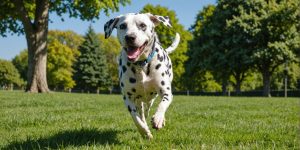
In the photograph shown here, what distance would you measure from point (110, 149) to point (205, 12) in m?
60.8

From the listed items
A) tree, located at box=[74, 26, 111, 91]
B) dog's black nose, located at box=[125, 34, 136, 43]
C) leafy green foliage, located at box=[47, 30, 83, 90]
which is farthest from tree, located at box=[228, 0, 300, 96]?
leafy green foliage, located at box=[47, 30, 83, 90]

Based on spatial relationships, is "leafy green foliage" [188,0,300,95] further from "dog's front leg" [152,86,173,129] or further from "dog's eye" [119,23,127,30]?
"dog's eye" [119,23,127,30]

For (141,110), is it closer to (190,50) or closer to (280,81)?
(190,50)

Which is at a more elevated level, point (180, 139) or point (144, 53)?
point (144, 53)

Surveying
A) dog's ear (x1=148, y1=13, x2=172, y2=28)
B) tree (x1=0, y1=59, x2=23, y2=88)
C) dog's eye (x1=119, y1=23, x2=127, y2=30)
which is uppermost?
tree (x1=0, y1=59, x2=23, y2=88)

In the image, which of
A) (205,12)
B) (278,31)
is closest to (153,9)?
(205,12)

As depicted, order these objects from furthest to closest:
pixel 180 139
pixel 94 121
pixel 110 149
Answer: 1. pixel 94 121
2. pixel 180 139
3. pixel 110 149

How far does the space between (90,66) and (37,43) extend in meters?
46.8

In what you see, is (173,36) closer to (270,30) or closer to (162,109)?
(270,30)

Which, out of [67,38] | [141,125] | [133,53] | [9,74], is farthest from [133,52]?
[9,74]

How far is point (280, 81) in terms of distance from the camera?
256 ft

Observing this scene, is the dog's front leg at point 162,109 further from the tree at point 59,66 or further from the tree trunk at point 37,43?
the tree at point 59,66

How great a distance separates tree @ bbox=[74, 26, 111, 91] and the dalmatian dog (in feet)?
225

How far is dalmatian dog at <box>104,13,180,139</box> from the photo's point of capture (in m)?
6.16
